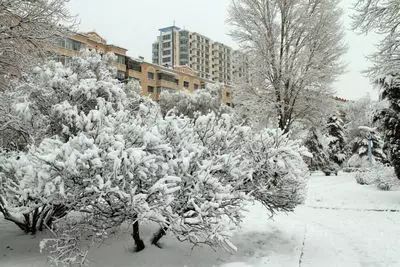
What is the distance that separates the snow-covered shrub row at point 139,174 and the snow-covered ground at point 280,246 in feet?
1.10

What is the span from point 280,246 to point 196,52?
103 m

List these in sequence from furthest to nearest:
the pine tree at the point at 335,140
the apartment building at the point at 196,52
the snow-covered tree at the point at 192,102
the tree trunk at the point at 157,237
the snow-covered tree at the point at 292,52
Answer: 1. the apartment building at the point at 196,52
2. the snow-covered tree at the point at 192,102
3. the pine tree at the point at 335,140
4. the snow-covered tree at the point at 292,52
5. the tree trunk at the point at 157,237

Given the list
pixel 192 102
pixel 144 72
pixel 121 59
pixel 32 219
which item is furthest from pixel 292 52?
pixel 144 72

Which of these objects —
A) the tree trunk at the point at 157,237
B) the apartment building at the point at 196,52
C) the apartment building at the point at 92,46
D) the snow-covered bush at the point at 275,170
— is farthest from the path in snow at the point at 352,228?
the apartment building at the point at 196,52

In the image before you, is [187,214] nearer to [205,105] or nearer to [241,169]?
[241,169]

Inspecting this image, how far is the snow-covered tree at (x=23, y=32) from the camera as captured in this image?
8180 millimetres

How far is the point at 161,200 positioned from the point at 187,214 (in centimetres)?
48

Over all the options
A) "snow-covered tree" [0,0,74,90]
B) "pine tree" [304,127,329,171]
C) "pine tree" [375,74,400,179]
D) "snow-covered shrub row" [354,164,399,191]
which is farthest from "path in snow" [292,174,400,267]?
"pine tree" [304,127,329,171]

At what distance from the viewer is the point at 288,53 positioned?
1978 cm

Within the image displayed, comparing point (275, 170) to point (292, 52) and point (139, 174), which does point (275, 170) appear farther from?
point (292, 52)

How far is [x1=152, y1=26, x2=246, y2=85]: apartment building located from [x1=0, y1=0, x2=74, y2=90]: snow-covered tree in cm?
9640

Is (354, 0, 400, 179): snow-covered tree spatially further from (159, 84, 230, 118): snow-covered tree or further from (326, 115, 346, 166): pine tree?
(159, 84, 230, 118): snow-covered tree

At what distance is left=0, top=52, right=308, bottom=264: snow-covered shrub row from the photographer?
500 centimetres

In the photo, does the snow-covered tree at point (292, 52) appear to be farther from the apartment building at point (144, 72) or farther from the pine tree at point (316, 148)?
the apartment building at point (144, 72)
